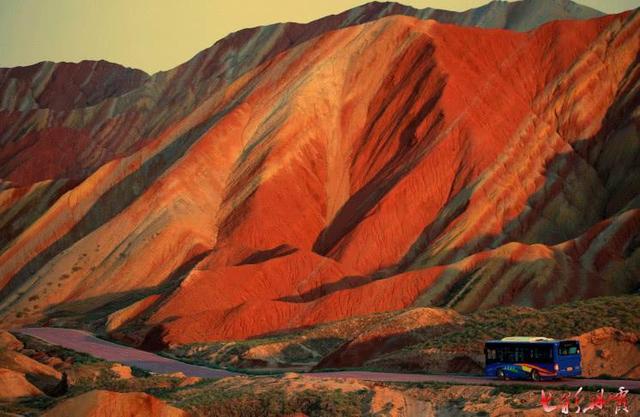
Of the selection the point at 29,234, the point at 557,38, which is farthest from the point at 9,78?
the point at 557,38

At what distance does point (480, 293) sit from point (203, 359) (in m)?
19.9

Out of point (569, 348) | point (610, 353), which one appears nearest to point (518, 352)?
point (569, 348)

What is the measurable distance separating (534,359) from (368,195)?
62061 millimetres

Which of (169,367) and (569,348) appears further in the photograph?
(169,367)

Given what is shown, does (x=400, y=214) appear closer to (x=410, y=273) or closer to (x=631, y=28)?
(x=410, y=273)

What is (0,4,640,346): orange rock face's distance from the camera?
7638cm

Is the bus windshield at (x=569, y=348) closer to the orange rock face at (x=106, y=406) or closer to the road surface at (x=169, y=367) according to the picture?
the road surface at (x=169, y=367)

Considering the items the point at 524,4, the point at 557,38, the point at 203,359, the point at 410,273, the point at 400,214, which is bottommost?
the point at 203,359

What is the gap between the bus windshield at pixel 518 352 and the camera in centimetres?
3919

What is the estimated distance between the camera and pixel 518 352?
132ft

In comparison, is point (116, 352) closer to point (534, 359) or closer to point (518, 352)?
point (518, 352)

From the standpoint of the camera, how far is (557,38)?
108 m

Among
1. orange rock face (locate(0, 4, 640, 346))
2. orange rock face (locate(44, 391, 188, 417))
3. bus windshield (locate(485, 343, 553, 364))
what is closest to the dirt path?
orange rock face (locate(0, 4, 640, 346))

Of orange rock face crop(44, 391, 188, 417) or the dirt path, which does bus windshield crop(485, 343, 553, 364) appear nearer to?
the dirt path
